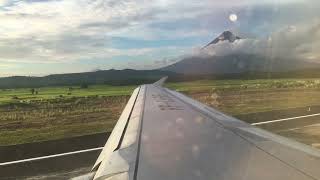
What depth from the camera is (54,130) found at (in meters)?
21.2

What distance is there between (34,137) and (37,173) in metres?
8.64

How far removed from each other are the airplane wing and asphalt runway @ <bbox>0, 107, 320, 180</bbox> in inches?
231

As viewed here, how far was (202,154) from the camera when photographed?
3.56 metres

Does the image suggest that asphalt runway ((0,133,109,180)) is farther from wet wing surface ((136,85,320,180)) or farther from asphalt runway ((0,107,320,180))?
wet wing surface ((136,85,320,180))

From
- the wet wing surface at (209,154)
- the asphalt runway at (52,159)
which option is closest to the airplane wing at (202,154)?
the wet wing surface at (209,154)

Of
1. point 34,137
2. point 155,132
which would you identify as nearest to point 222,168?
point 155,132

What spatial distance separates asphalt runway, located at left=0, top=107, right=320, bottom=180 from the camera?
428 inches

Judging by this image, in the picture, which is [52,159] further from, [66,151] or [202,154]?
[202,154]

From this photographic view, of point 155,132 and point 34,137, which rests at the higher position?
point 155,132

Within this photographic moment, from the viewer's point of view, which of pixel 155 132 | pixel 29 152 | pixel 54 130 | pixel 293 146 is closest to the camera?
pixel 293 146

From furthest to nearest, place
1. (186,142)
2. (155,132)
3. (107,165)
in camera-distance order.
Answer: (155,132)
(186,142)
(107,165)

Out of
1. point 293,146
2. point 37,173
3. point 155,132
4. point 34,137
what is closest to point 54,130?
point 34,137

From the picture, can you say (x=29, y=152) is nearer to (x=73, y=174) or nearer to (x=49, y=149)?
(x=49, y=149)

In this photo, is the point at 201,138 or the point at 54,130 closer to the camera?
the point at 201,138
